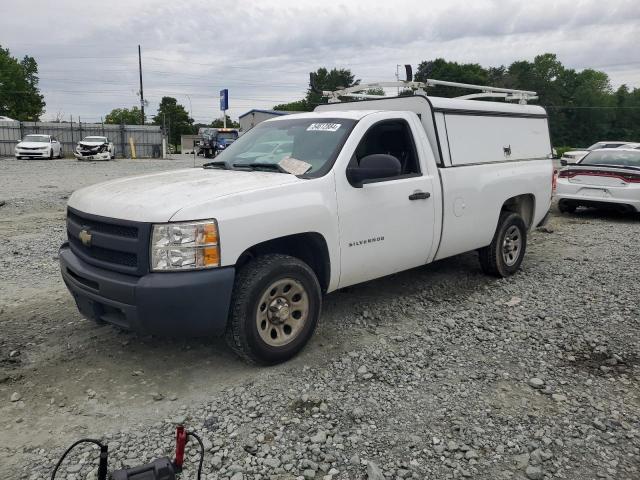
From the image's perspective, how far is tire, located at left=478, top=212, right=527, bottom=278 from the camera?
603cm

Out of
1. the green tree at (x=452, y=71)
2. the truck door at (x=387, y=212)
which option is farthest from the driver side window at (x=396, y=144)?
the green tree at (x=452, y=71)

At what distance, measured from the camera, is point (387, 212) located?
4.47m

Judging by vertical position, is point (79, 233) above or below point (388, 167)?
below

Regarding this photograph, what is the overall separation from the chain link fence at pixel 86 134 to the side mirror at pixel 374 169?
3549 centimetres

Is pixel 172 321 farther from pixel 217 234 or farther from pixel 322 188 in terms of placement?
pixel 322 188

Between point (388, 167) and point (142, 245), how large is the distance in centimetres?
192

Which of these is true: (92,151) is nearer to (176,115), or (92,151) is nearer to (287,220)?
(287,220)

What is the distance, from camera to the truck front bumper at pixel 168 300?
328 centimetres

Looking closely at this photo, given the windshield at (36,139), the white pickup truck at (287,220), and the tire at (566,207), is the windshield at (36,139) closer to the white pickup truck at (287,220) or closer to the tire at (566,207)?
the tire at (566,207)

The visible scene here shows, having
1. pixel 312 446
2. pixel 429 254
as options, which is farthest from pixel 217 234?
pixel 429 254

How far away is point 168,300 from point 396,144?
2.79 m

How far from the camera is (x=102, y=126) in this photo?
37.1m

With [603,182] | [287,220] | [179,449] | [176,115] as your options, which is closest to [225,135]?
[603,182]

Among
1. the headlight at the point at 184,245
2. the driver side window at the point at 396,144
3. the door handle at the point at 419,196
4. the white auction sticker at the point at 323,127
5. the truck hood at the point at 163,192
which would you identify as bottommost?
the headlight at the point at 184,245
